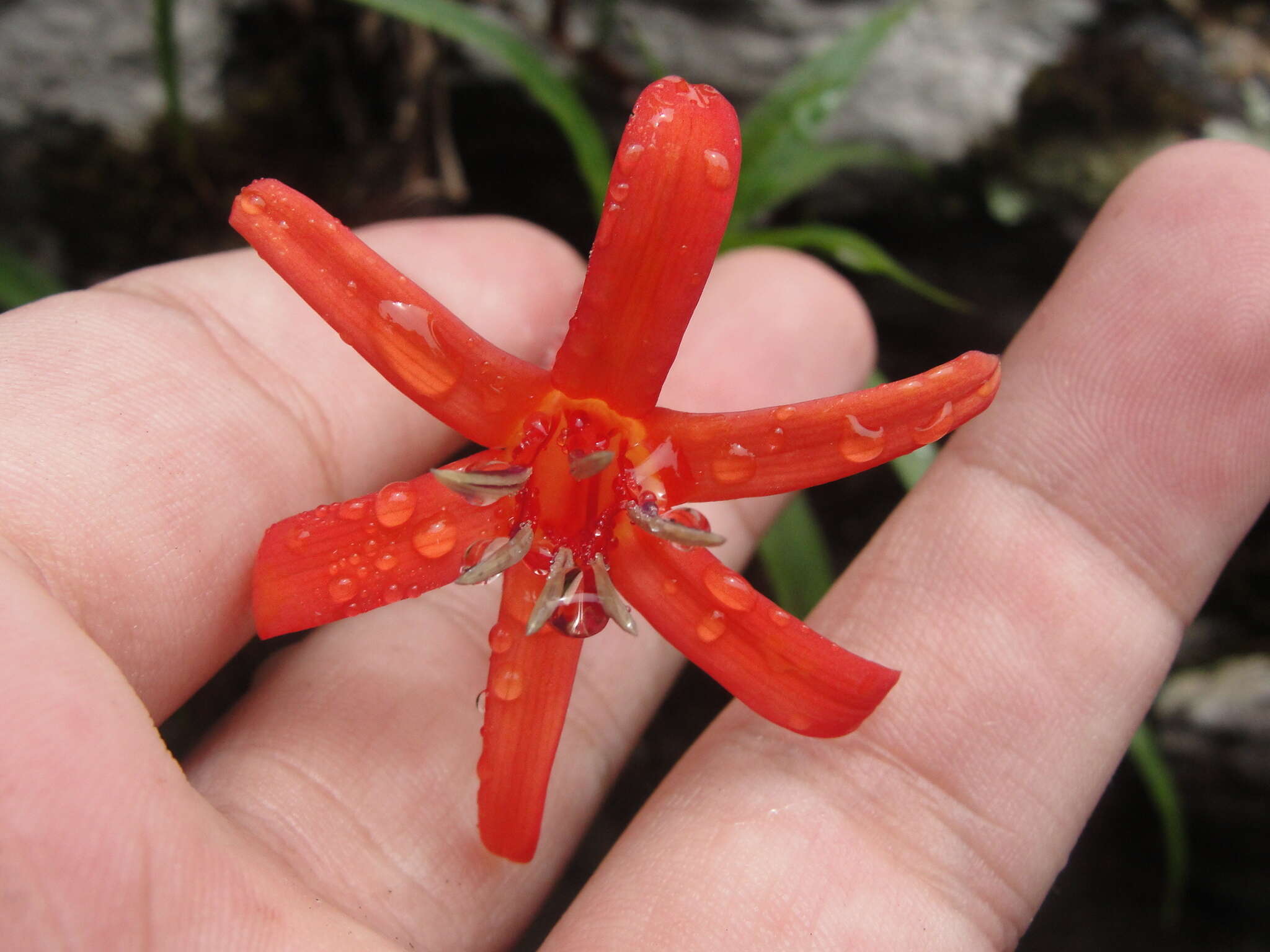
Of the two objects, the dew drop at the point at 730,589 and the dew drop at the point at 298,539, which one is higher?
the dew drop at the point at 730,589

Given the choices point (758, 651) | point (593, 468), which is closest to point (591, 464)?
point (593, 468)

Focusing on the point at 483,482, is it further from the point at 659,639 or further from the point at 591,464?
the point at 659,639

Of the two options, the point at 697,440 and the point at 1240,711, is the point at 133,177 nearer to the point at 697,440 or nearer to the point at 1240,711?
the point at 697,440

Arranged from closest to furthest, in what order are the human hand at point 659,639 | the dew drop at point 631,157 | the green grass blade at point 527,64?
the dew drop at point 631,157, the human hand at point 659,639, the green grass blade at point 527,64

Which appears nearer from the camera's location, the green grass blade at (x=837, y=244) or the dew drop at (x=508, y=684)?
the dew drop at (x=508, y=684)

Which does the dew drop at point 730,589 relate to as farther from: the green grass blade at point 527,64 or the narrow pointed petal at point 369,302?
the green grass blade at point 527,64

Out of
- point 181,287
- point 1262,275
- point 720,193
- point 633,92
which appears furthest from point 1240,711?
point 181,287

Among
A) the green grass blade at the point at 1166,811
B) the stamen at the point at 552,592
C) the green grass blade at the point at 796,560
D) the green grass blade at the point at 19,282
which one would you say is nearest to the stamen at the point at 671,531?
the stamen at the point at 552,592
